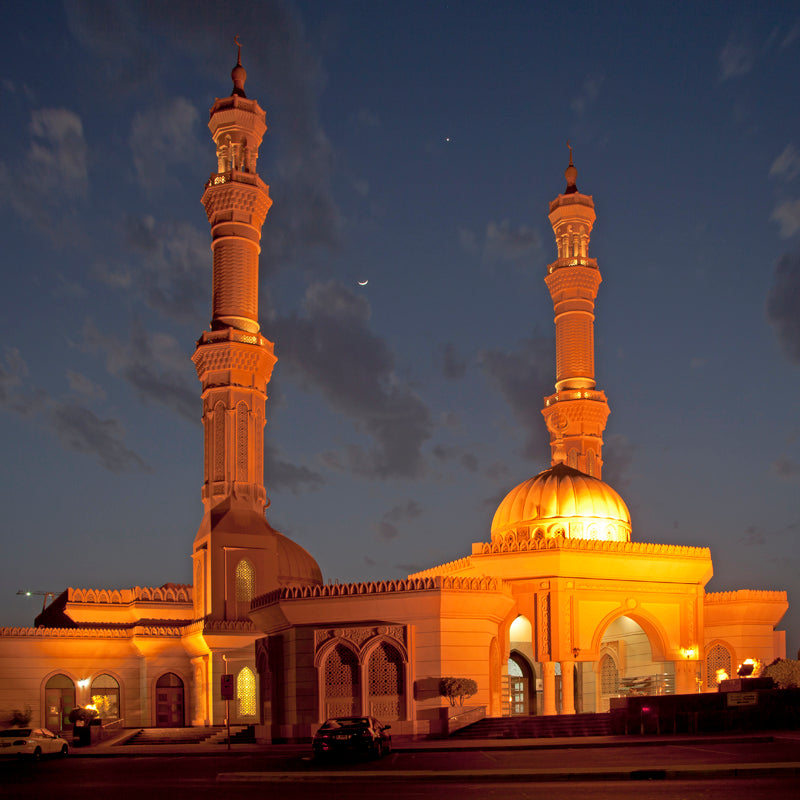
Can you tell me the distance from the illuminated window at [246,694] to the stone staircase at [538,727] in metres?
11.7

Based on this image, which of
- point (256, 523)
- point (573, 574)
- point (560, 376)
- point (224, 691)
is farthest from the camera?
point (560, 376)

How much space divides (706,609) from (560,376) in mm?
13572

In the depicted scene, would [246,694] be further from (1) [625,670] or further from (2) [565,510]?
(1) [625,670]

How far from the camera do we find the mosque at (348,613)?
116 ft

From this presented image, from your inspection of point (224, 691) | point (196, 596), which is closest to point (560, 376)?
point (196, 596)

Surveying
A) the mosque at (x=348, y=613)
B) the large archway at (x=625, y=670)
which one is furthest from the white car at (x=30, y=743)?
the large archway at (x=625, y=670)

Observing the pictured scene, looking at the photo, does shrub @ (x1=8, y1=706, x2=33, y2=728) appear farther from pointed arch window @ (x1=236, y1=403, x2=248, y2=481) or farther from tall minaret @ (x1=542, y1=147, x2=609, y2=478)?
tall minaret @ (x1=542, y1=147, x2=609, y2=478)

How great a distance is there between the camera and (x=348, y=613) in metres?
35.6

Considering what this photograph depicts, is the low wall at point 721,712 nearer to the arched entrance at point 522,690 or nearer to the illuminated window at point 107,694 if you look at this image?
the arched entrance at point 522,690

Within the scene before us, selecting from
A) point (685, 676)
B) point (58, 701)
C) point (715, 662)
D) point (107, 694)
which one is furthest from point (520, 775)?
point (715, 662)

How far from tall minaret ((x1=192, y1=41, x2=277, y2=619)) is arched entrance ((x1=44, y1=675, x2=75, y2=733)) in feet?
19.2

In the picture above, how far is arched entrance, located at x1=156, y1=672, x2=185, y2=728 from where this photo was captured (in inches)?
1797

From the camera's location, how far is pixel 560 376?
181ft

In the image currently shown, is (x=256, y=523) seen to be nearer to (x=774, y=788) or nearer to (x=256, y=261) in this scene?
(x=256, y=261)
